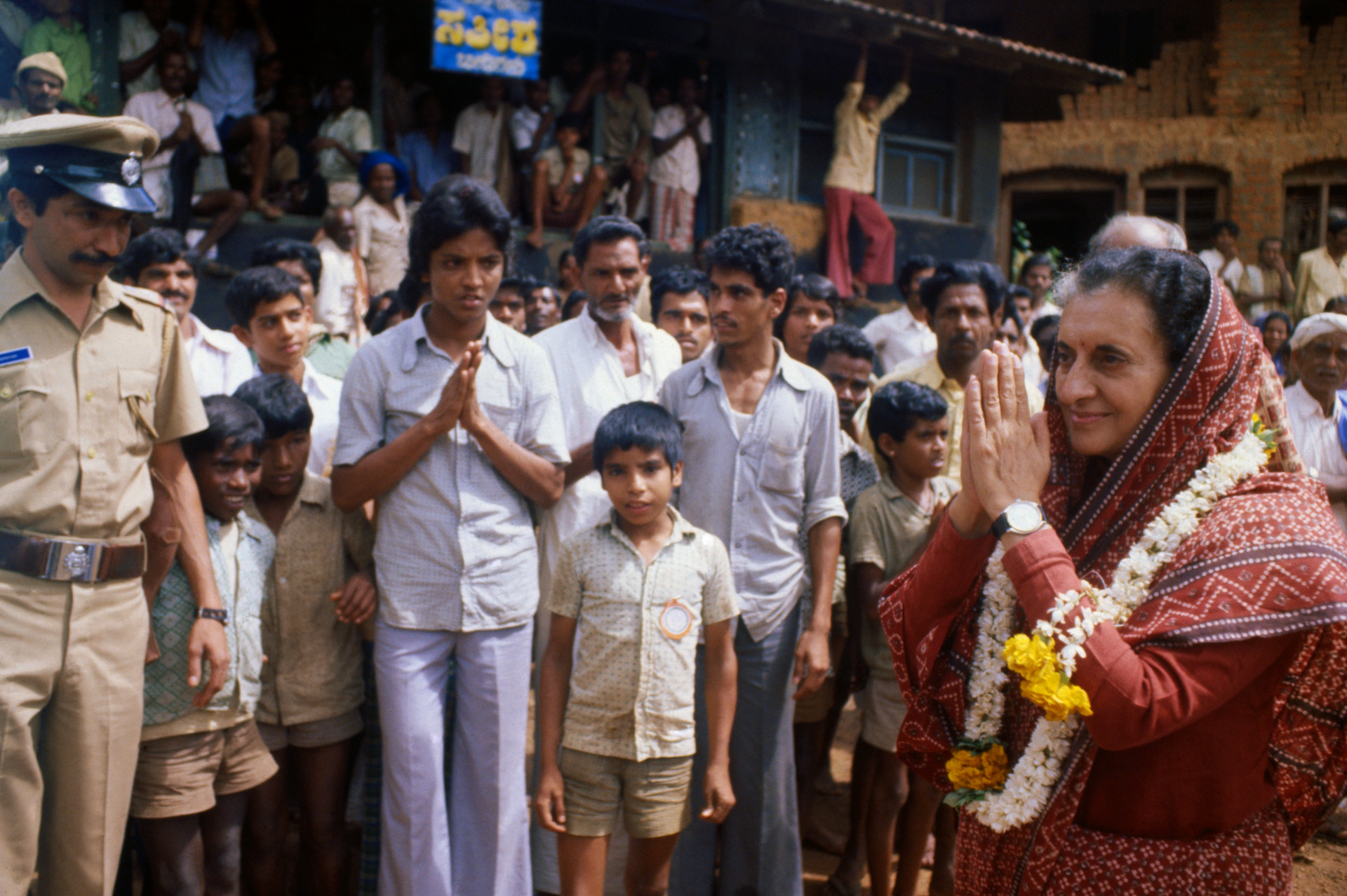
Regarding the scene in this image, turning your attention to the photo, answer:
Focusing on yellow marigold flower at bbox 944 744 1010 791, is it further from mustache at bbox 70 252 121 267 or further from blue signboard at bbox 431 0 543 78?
blue signboard at bbox 431 0 543 78

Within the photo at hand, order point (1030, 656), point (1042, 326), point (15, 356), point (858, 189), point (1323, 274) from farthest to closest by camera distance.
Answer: point (1323, 274)
point (858, 189)
point (1042, 326)
point (15, 356)
point (1030, 656)

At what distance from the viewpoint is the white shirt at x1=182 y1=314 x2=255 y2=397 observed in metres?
4.07

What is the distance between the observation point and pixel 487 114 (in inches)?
354

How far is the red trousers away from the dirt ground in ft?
20.9

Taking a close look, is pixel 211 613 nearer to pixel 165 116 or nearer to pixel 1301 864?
pixel 1301 864

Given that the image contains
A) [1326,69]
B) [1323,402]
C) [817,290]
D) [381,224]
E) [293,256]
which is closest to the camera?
[293,256]

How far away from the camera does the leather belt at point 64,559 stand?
7.83ft

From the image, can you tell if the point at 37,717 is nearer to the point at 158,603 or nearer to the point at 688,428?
the point at 158,603

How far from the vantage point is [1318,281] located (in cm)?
1159

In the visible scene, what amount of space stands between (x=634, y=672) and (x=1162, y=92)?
16457 mm

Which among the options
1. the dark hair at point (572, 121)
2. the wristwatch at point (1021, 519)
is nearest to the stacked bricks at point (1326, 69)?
the dark hair at point (572, 121)

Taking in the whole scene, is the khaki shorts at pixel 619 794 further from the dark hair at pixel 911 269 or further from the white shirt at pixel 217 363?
the dark hair at pixel 911 269

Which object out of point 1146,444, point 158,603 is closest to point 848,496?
point 1146,444

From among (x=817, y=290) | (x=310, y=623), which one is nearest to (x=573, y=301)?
(x=817, y=290)
